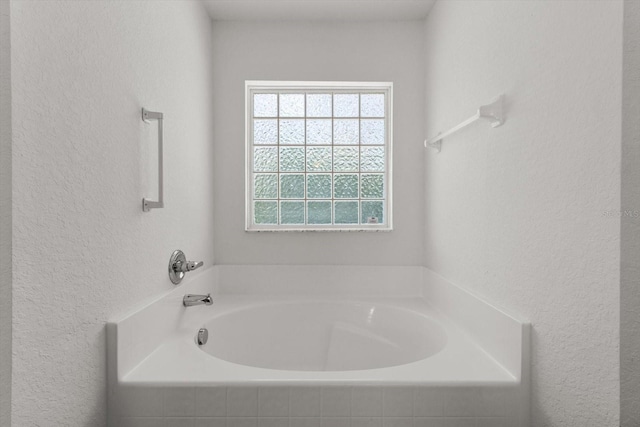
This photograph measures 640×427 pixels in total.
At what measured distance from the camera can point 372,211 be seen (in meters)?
2.41

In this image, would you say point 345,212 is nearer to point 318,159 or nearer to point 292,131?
point 318,159

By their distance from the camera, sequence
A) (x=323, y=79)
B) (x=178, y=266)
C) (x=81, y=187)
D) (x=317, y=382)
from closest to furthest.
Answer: (x=81, y=187)
(x=317, y=382)
(x=178, y=266)
(x=323, y=79)

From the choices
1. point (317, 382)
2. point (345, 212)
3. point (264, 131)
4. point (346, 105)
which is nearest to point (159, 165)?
point (317, 382)

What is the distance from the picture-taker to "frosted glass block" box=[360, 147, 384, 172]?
94.7 inches

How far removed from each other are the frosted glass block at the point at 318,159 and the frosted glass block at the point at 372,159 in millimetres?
227

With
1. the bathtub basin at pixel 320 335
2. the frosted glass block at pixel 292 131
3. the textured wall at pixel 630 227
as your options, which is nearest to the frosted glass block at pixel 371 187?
the frosted glass block at pixel 292 131

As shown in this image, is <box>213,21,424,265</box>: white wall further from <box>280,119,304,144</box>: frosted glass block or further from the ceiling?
<box>280,119,304,144</box>: frosted glass block

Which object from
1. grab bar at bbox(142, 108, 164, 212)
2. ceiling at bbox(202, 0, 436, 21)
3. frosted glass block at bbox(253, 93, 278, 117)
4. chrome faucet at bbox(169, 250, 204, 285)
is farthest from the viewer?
frosted glass block at bbox(253, 93, 278, 117)

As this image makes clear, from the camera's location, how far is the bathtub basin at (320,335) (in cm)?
185

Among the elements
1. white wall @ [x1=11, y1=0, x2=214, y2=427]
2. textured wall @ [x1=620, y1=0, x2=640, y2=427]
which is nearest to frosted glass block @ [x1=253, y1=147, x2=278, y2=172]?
white wall @ [x1=11, y1=0, x2=214, y2=427]

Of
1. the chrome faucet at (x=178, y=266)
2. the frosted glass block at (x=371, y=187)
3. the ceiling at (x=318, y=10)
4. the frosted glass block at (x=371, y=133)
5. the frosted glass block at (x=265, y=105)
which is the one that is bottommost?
the chrome faucet at (x=178, y=266)

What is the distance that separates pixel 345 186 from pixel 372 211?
246 mm

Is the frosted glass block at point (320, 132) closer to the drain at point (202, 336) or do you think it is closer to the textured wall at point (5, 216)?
the drain at point (202, 336)

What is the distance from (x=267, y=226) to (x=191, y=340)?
100 centimetres
